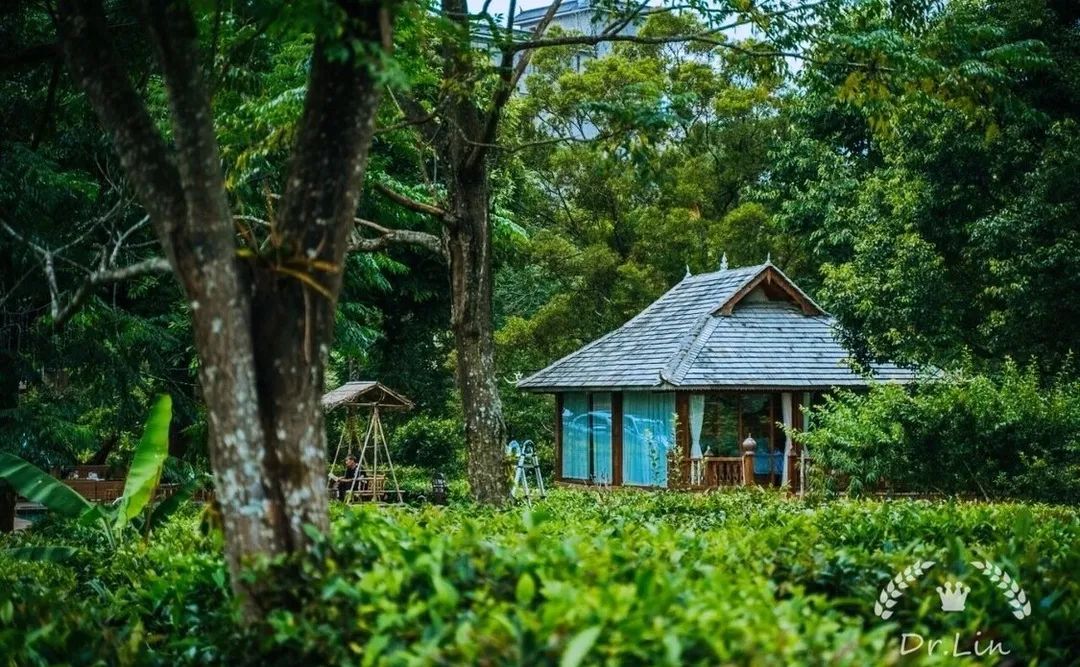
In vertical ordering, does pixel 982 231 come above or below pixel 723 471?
above

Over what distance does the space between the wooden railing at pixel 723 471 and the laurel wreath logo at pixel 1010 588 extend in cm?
1794

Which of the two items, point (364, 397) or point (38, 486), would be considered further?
point (364, 397)

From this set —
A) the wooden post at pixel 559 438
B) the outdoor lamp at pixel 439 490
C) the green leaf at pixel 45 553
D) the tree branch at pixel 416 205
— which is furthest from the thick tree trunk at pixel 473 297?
the wooden post at pixel 559 438

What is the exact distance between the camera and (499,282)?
37.1m

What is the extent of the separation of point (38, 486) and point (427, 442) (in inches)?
977

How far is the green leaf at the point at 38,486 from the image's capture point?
8812 millimetres

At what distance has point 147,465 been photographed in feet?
31.4

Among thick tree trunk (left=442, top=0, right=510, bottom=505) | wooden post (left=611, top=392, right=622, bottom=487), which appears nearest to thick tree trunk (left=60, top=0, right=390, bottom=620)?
thick tree trunk (left=442, top=0, right=510, bottom=505)

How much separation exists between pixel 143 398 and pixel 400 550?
56.6 ft

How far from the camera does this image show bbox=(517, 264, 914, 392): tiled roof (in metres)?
26.5

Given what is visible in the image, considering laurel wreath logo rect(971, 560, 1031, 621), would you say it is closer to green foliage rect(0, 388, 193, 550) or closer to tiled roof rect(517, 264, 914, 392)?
green foliage rect(0, 388, 193, 550)

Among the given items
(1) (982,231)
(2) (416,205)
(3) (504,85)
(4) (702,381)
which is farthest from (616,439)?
(3) (504,85)

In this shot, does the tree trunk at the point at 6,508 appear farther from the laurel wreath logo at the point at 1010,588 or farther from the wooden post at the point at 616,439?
the wooden post at the point at 616,439

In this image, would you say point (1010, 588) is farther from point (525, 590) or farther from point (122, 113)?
point (122, 113)
